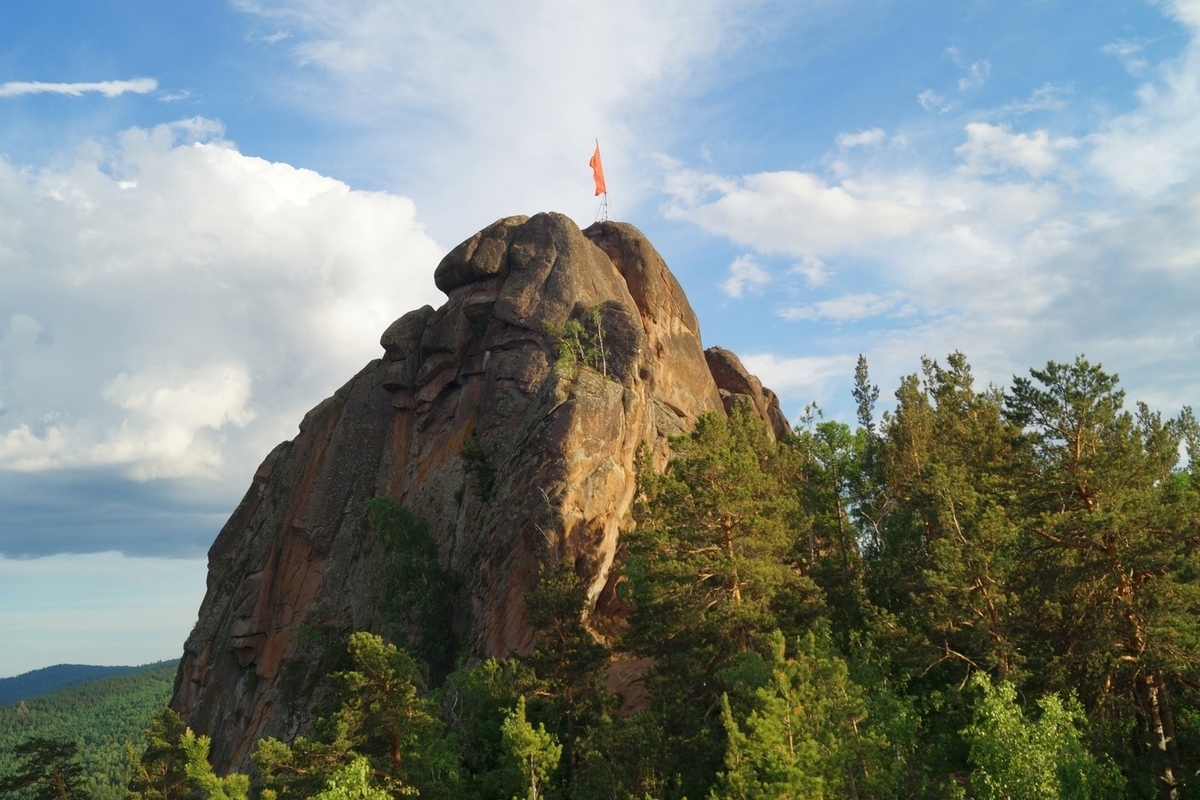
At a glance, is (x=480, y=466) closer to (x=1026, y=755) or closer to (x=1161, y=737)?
(x=1026, y=755)

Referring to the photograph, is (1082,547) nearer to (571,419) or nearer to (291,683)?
(571,419)

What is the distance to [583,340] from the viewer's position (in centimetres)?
4916

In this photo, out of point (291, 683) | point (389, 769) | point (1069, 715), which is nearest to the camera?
point (1069, 715)

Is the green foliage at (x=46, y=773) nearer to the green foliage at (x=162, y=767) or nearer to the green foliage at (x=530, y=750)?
the green foliage at (x=162, y=767)

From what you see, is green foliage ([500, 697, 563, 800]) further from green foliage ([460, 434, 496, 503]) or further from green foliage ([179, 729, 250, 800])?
green foliage ([460, 434, 496, 503])

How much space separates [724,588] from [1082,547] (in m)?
10.7

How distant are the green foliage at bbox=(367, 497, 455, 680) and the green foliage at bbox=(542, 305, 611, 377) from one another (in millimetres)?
12439

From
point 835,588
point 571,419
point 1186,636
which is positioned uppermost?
point 571,419

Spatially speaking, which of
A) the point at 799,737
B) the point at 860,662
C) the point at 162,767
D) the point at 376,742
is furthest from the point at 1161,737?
the point at 162,767

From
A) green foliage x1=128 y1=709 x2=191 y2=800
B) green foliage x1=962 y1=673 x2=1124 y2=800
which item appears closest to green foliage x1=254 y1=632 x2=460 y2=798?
green foliage x1=962 y1=673 x2=1124 y2=800

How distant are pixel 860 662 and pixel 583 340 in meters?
25.3

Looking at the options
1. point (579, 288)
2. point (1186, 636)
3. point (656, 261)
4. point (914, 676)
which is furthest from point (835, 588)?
point (656, 261)

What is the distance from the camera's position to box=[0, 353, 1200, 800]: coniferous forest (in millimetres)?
23391

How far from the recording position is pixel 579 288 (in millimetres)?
54969
